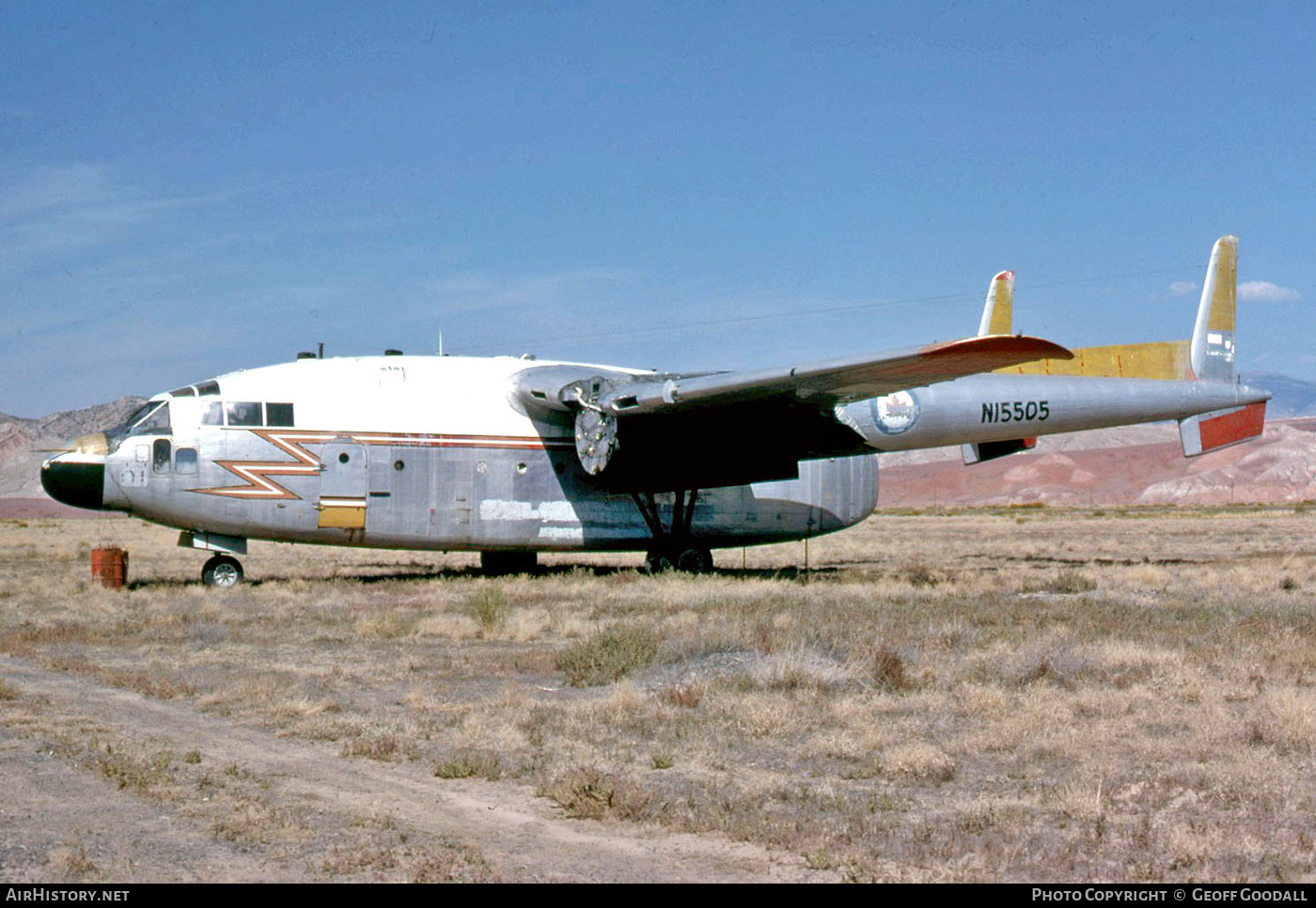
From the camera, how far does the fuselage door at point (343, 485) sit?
22.2m

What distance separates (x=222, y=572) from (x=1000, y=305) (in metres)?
18.8

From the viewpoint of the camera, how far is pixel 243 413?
22.0 meters

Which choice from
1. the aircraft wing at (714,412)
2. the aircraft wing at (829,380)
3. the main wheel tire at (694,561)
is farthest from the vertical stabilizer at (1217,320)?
the main wheel tire at (694,561)

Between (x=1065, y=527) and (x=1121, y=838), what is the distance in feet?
178

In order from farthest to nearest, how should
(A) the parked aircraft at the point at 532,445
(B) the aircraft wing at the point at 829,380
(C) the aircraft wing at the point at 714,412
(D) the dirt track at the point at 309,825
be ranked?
(A) the parked aircraft at the point at 532,445 → (C) the aircraft wing at the point at 714,412 → (B) the aircraft wing at the point at 829,380 → (D) the dirt track at the point at 309,825

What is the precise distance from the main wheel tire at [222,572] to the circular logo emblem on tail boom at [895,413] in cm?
1282

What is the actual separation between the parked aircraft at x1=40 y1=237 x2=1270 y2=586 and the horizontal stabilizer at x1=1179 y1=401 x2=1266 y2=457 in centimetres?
193

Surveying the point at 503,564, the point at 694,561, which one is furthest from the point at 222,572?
the point at 694,561

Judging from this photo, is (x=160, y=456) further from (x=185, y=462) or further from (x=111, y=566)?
(x=111, y=566)

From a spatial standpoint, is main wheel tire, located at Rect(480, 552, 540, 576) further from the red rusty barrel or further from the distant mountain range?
the distant mountain range

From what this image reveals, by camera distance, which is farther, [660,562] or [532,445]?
[660,562]

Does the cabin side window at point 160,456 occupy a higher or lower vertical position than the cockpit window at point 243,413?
lower

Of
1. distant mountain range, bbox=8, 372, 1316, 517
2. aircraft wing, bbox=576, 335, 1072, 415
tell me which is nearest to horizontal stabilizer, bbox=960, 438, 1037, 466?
aircraft wing, bbox=576, 335, 1072, 415

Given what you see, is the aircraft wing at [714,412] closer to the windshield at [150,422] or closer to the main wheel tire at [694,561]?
the main wheel tire at [694,561]
